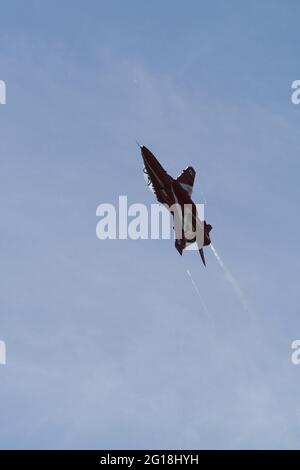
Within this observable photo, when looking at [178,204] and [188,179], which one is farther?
[188,179]

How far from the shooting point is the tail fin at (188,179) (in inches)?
4384

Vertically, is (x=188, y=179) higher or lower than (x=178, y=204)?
higher

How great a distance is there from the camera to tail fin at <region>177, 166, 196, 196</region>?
365 feet

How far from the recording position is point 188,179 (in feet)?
377

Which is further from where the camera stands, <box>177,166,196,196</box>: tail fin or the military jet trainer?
<box>177,166,196,196</box>: tail fin

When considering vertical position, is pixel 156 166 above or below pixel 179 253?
above

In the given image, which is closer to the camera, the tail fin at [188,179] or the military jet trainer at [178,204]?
the military jet trainer at [178,204]

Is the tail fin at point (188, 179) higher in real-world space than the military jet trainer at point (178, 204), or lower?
higher

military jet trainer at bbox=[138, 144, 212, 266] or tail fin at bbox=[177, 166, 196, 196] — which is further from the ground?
tail fin at bbox=[177, 166, 196, 196]
